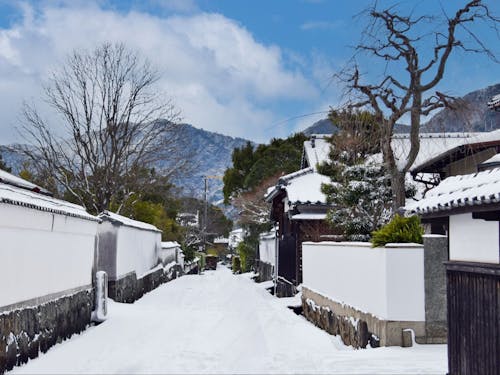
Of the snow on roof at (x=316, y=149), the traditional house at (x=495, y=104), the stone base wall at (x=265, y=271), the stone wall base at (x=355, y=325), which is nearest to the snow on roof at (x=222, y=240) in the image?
the stone base wall at (x=265, y=271)

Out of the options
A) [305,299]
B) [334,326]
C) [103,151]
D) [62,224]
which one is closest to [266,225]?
[103,151]

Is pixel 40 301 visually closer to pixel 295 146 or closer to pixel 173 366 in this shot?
pixel 173 366

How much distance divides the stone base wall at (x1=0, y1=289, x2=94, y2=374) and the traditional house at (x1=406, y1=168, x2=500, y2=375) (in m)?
6.20

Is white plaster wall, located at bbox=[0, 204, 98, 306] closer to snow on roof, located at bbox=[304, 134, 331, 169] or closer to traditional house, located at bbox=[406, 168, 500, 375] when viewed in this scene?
traditional house, located at bbox=[406, 168, 500, 375]

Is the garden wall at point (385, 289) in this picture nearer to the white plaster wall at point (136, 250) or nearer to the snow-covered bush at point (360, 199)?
the snow-covered bush at point (360, 199)

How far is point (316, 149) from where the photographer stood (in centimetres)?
3139

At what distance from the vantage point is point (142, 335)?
13820 mm

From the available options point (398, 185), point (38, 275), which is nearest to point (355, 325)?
point (398, 185)

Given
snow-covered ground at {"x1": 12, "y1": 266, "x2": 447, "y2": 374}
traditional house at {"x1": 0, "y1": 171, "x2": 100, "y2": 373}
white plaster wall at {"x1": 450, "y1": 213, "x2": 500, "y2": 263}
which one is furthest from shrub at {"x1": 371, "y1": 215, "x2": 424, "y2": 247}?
traditional house at {"x1": 0, "y1": 171, "x2": 100, "y2": 373}

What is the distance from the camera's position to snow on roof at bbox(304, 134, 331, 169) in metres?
30.1

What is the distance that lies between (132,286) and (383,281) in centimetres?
1472

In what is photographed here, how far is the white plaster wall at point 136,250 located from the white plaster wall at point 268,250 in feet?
21.2

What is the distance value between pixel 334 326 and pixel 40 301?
7.19 m

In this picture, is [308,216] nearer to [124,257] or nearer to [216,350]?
[124,257]
